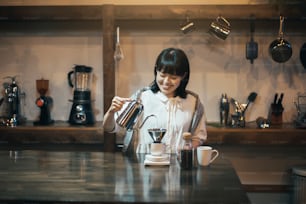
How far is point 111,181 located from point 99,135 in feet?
5.19

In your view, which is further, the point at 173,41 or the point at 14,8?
the point at 173,41

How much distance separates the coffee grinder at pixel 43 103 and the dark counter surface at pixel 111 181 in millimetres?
1260

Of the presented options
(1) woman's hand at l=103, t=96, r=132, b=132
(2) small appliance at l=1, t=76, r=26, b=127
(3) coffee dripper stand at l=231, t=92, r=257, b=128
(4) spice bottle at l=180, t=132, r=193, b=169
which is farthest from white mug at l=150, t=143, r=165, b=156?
(2) small appliance at l=1, t=76, r=26, b=127

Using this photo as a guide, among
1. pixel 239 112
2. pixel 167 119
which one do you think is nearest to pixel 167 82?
pixel 167 119

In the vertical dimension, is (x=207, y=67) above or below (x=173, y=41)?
below

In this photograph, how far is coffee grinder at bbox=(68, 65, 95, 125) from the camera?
371 centimetres

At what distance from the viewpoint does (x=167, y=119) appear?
2.65m

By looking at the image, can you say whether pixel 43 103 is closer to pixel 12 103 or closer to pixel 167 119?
pixel 12 103

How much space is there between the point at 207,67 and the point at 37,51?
1.59 metres

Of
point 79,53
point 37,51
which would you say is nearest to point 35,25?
point 37,51

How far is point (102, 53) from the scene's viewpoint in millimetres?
3850

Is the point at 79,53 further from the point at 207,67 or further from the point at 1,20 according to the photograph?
the point at 207,67

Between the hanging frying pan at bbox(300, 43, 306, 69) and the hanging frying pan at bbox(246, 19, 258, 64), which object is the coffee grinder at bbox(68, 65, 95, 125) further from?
the hanging frying pan at bbox(300, 43, 306, 69)

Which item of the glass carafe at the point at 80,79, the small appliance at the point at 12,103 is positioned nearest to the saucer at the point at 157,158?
the glass carafe at the point at 80,79
